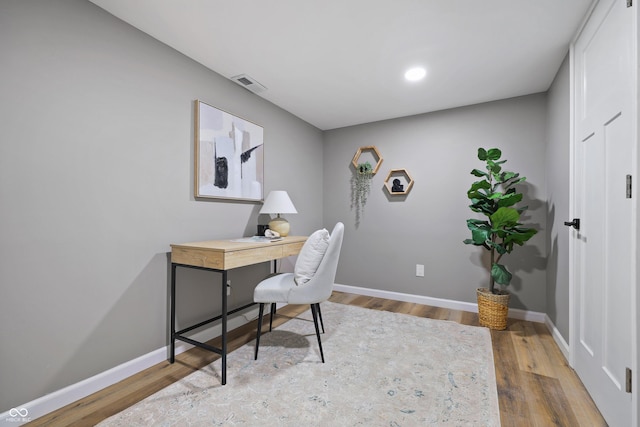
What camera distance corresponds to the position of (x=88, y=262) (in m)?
1.57

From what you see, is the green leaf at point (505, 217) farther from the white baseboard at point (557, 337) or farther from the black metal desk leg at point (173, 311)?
the black metal desk leg at point (173, 311)

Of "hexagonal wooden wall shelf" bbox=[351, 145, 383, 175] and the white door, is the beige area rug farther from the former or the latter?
"hexagonal wooden wall shelf" bbox=[351, 145, 383, 175]

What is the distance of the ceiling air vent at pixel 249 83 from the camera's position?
2.42 m

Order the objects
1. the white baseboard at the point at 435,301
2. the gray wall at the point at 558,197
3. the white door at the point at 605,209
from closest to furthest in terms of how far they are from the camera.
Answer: the white door at the point at 605,209, the gray wall at the point at 558,197, the white baseboard at the point at 435,301

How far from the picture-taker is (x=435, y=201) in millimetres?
3188

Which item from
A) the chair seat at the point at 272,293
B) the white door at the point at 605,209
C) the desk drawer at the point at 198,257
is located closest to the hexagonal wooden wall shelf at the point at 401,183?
the white door at the point at 605,209

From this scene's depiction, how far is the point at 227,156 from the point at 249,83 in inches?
29.3

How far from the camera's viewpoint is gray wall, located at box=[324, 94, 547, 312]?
2.72 metres

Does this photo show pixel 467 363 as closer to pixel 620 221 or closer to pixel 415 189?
pixel 620 221

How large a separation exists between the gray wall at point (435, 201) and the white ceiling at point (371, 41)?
16.0 inches

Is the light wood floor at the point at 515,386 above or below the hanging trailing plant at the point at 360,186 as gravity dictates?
below

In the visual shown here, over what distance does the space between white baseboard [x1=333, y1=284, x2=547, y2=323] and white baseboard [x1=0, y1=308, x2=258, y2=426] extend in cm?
201

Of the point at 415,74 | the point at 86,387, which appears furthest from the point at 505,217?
the point at 86,387

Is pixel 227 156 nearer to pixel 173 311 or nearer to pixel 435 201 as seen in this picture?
pixel 173 311
